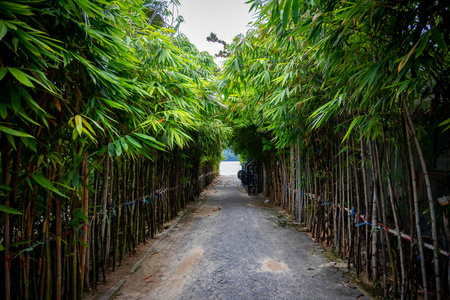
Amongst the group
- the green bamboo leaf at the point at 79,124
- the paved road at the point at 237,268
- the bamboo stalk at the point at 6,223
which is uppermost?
the green bamboo leaf at the point at 79,124

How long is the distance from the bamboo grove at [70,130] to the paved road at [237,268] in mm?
630

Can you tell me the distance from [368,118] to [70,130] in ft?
8.99

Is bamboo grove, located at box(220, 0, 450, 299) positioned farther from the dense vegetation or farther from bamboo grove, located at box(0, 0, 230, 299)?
bamboo grove, located at box(0, 0, 230, 299)

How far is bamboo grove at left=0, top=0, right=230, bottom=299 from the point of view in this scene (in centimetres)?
130

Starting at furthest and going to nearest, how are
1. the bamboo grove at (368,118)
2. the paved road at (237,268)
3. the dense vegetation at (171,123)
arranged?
1. the paved road at (237,268)
2. the bamboo grove at (368,118)
3. the dense vegetation at (171,123)

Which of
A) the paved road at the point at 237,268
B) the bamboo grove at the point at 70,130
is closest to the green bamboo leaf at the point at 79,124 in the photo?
the bamboo grove at the point at 70,130

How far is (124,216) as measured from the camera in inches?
131

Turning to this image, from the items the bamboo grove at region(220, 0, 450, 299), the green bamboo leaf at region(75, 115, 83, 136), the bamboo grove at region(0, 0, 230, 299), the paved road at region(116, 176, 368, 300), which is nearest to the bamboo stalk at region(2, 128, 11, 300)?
the bamboo grove at region(0, 0, 230, 299)

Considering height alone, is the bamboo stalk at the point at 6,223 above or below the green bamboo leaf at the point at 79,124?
below

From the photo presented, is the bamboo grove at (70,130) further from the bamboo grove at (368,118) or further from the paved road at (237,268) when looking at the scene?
the bamboo grove at (368,118)

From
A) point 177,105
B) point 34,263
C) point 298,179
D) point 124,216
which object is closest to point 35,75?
point 34,263

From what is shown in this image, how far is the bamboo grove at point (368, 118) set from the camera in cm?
155

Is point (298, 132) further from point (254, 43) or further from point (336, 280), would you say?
point (336, 280)

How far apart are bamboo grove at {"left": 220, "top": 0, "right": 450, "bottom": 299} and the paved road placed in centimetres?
48
